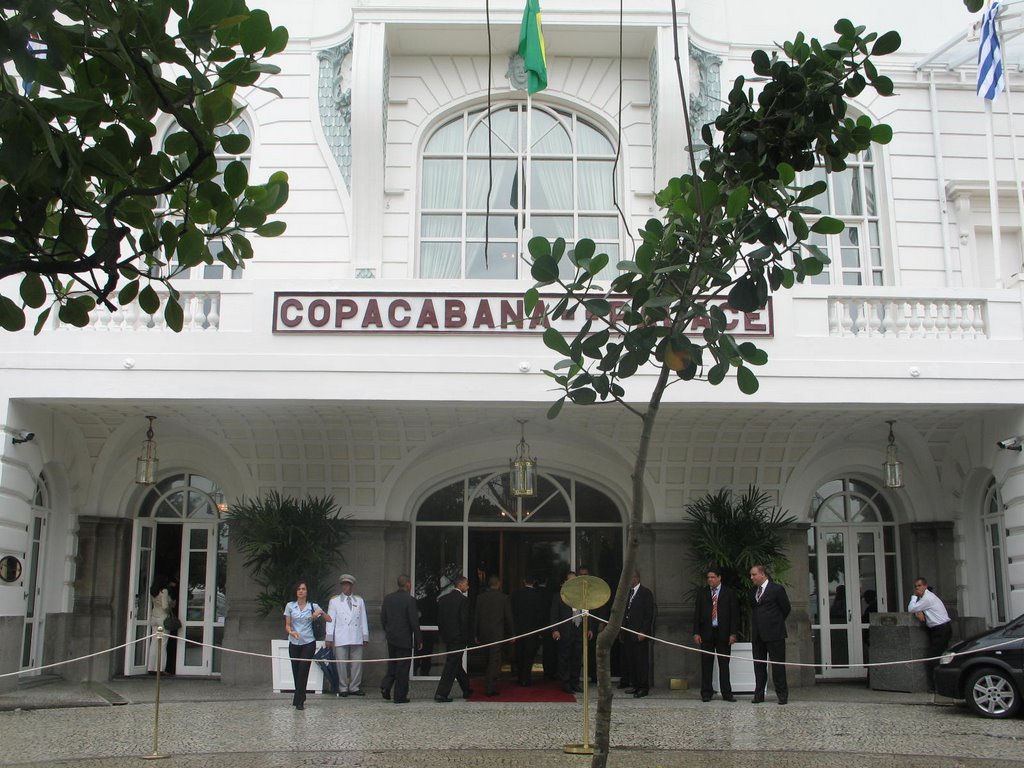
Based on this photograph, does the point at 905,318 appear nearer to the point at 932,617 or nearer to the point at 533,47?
the point at 932,617

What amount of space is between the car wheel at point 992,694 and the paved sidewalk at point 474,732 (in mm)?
206

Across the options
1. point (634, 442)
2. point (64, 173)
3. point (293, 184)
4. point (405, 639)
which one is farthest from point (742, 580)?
point (64, 173)

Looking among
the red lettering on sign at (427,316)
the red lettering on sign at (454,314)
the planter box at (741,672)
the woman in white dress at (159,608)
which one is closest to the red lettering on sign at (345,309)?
the red lettering on sign at (427,316)

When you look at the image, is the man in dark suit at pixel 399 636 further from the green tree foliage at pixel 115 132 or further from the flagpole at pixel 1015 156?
the flagpole at pixel 1015 156

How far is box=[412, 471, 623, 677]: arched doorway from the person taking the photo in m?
16.5

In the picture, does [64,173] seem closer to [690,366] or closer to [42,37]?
[42,37]

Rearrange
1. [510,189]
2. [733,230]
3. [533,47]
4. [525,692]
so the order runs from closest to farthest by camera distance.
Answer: [733,230] < [533,47] < [525,692] < [510,189]

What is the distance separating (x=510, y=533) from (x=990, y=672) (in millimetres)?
7012

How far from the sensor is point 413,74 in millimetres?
16578

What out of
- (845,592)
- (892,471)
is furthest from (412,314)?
(845,592)

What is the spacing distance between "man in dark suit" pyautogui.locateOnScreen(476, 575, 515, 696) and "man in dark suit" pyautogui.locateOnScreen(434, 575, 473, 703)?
8.5 inches

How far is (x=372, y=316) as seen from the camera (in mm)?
13625

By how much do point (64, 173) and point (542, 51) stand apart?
9.94m

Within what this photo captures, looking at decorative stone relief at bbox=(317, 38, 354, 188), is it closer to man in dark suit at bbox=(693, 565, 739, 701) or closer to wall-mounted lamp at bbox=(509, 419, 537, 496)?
wall-mounted lamp at bbox=(509, 419, 537, 496)
